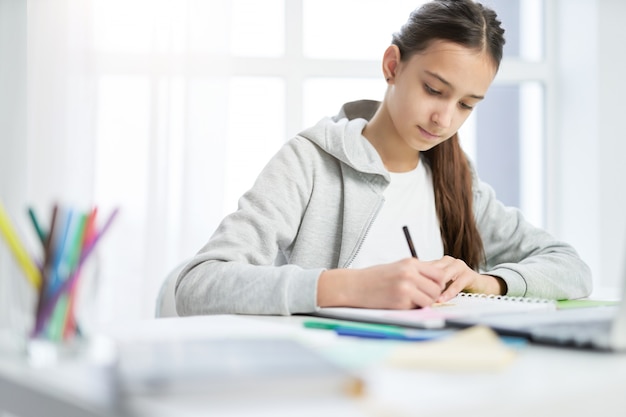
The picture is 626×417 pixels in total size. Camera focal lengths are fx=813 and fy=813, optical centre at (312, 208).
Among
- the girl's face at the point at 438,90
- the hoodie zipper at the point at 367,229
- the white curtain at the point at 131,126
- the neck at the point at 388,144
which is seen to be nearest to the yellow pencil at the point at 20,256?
the hoodie zipper at the point at 367,229

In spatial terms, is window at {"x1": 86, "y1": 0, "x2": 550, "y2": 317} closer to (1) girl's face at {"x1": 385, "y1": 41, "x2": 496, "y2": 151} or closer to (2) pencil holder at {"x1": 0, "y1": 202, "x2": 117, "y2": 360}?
(1) girl's face at {"x1": 385, "y1": 41, "x2": 496, "y2": 151}

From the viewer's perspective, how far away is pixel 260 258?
1.33 meters

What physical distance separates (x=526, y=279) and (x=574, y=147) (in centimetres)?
213

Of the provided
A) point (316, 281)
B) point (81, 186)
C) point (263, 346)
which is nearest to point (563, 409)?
point (263, 346)

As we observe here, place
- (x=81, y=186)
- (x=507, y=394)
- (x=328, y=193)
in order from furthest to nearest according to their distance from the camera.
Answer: (x=81, y=186), (x=328, y=193), (x=507, y=394)

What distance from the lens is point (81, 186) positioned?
2877 mm

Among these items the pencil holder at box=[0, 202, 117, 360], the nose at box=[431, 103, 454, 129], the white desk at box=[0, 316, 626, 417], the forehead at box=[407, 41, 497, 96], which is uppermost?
the forehead at box=[407, 41, 497, 96]

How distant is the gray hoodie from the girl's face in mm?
97

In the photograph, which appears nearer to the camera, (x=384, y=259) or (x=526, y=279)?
(x=526, y=279)

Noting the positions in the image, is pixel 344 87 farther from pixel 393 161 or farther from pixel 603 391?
pixel 603 391

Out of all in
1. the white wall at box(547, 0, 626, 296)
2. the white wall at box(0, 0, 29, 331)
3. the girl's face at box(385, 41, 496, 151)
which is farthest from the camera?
the white wall at box(547, 0, 626, 296)

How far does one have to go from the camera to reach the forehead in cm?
150

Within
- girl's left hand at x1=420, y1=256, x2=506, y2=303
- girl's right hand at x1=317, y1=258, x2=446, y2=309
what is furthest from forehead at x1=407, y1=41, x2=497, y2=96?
girl's right hand at x1=317, y1=258, x2=446, y2=309

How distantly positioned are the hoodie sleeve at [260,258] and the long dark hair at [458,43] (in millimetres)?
311
